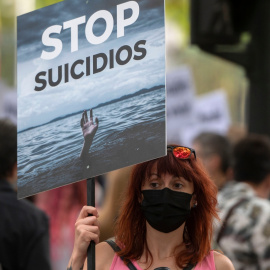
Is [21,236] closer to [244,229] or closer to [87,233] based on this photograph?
[244,229]

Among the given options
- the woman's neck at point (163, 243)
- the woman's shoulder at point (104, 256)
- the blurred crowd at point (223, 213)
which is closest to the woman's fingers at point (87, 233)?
the woman's shoulder at point (104, 256)

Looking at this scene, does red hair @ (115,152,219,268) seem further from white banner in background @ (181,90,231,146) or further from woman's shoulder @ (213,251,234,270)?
white banner in background @ (181,90,231,146)

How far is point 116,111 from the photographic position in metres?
3.57

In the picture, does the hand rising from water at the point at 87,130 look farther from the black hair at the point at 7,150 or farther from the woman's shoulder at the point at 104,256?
the black hair at the point at 7,150

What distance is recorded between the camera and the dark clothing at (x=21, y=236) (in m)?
5.19

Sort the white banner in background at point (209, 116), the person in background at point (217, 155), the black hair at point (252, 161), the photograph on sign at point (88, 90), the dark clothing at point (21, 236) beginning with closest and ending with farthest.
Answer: the photograph on sign at point (88, 90), the dark clothing at point (21, 236), the black hair at point (252, 161), the person in background at point (217, 155), the white banner in background at point (209, 116)

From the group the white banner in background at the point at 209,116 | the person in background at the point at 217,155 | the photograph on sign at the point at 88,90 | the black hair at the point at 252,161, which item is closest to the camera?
the photograph on sign at the point at 88,90

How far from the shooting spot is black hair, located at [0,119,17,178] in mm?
5398

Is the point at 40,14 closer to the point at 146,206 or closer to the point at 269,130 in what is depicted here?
the point at 146,206

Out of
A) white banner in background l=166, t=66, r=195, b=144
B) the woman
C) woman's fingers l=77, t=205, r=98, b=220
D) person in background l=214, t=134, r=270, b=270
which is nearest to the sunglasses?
the woman

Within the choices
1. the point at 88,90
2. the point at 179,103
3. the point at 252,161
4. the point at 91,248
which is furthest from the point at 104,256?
the point at 179,103

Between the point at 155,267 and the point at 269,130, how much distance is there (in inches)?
175

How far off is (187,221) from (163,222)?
25cm

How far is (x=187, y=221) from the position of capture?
380 cm
